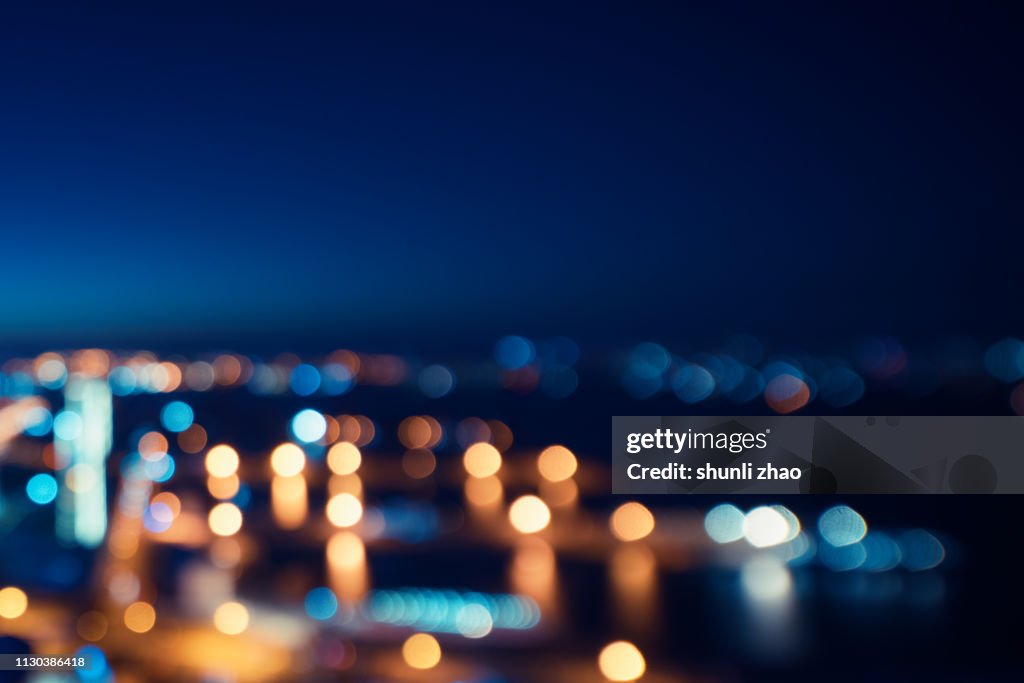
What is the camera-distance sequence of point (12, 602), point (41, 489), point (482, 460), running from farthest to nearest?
1. point (482, 460)
2. point (41, 489)
3. point (12, 602)

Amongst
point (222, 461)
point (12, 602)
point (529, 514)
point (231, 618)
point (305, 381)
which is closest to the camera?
point (12, 602)

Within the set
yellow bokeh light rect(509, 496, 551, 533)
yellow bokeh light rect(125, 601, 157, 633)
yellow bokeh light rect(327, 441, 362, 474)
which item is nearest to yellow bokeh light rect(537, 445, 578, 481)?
yellow bokeh light rect(509, 496, 551, 533)

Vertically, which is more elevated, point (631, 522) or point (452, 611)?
point (631, 522)

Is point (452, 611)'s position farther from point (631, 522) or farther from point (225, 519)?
point (225, 519)

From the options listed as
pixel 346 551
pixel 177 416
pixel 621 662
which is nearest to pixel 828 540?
pixel 621 662

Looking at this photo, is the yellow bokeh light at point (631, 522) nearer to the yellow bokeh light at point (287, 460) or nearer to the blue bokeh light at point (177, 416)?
the yellow bokeh light at point (287, 460)

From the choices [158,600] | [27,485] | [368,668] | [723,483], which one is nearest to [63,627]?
[158,600]
